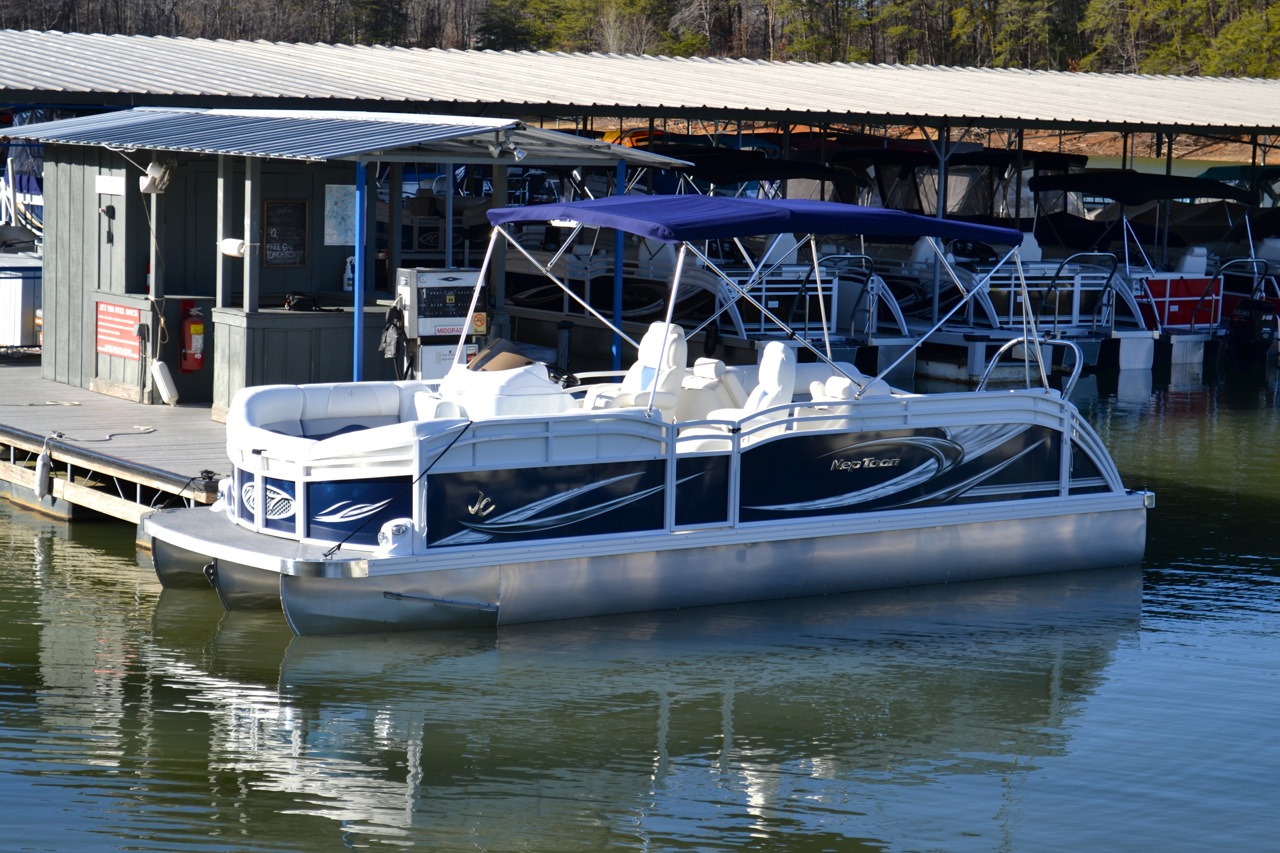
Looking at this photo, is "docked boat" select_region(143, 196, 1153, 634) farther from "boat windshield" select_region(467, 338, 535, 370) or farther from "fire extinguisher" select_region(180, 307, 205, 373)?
"fire extinguisher" select_region(180, 307, 205, 373)

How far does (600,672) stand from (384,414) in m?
2.84

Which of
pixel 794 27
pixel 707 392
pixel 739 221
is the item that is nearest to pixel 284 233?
pixel 707 392

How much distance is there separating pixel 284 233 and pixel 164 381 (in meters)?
1.59

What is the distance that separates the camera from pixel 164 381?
13.7 m

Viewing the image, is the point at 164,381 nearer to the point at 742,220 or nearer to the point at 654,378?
the point at 654,378

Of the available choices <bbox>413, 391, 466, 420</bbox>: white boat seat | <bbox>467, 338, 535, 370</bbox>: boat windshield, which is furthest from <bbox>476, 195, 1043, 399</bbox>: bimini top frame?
<bbox>413, 391, 466, 420</bbox>: white boat seat

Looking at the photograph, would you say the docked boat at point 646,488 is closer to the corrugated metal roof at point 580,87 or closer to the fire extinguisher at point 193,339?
the fire extinguisher at point 193,339

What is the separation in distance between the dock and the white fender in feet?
0.31

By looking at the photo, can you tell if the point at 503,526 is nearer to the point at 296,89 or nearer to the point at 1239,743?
the point at 1239,743

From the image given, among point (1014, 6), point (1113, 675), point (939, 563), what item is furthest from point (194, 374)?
point (1014, 6)

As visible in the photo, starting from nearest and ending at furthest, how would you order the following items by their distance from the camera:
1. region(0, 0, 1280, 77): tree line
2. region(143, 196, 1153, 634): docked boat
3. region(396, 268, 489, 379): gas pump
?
region(143, 196, 1153, 634): docked boat
region(396, 268, 489, 379): gas pump
region(0, 0, 1280, 77): tree line

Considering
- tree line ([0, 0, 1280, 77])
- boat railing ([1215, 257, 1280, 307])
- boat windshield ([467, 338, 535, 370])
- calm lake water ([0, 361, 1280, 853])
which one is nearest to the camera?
calm lake water ([0, 361, 1280, 853])

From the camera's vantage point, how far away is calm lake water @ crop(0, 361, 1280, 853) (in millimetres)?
7234

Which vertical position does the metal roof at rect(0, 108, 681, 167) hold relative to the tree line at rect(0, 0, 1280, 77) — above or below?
below
